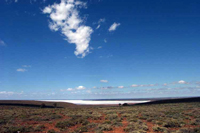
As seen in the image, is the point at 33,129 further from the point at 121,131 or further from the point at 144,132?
the point at 144,132

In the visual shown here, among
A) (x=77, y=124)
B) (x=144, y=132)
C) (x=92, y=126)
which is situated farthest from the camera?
(x=77, y=124)

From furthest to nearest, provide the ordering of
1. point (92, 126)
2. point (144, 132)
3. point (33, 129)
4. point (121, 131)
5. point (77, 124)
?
1. point (77, 124)
2. point (92, 126)
3. point (33, 129)
4. point (121, 131)
5. point (144, 132)

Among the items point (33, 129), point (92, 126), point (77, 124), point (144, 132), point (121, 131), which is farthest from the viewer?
point (77, 124)

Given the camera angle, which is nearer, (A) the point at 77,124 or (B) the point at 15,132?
(B) the point at 15,132

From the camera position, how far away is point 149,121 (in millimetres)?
18812

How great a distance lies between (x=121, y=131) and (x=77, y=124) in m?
6.23

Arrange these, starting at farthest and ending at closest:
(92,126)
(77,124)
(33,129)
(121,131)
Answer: (77,124) → (92,126) → (33,129) → (121,131)

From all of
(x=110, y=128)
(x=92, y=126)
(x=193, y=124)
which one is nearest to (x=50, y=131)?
(x=92, y=126)

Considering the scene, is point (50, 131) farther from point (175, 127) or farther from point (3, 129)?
point (175, 127)

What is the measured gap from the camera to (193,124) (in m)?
16.7

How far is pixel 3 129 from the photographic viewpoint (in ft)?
49.5

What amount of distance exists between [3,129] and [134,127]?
1422 cm

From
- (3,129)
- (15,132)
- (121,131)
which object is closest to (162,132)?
(121,131)

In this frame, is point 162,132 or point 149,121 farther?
point 149,121
